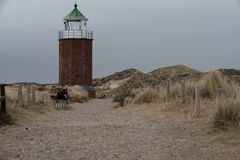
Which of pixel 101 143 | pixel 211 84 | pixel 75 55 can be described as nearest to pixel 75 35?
pixel 75 55

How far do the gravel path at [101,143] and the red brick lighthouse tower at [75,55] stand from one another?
111ft

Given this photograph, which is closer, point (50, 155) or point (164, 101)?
point (50, 155)

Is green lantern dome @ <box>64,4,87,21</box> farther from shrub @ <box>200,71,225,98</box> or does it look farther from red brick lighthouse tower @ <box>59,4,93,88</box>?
shrub @ <box>200,71,225,98</box>

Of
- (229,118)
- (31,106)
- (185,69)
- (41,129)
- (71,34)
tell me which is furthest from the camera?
(185,69)

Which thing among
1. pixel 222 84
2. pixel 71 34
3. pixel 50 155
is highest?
pixel 71 34

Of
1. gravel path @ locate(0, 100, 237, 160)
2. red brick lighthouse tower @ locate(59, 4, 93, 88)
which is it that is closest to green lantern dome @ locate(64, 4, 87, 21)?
red brick lighthouse tower @ locate(59, 4, 93, 88)

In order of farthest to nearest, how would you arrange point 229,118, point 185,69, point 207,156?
point 185,69, point 229,118, point 207,156

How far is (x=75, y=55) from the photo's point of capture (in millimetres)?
48656

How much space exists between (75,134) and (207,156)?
4.11 m

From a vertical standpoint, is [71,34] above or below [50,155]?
above

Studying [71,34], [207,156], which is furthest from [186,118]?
[71,34]

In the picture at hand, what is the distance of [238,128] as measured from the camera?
11391mm

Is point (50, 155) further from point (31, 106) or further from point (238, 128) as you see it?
point (31, 106)

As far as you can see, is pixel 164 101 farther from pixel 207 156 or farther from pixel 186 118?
pixel 207 156
